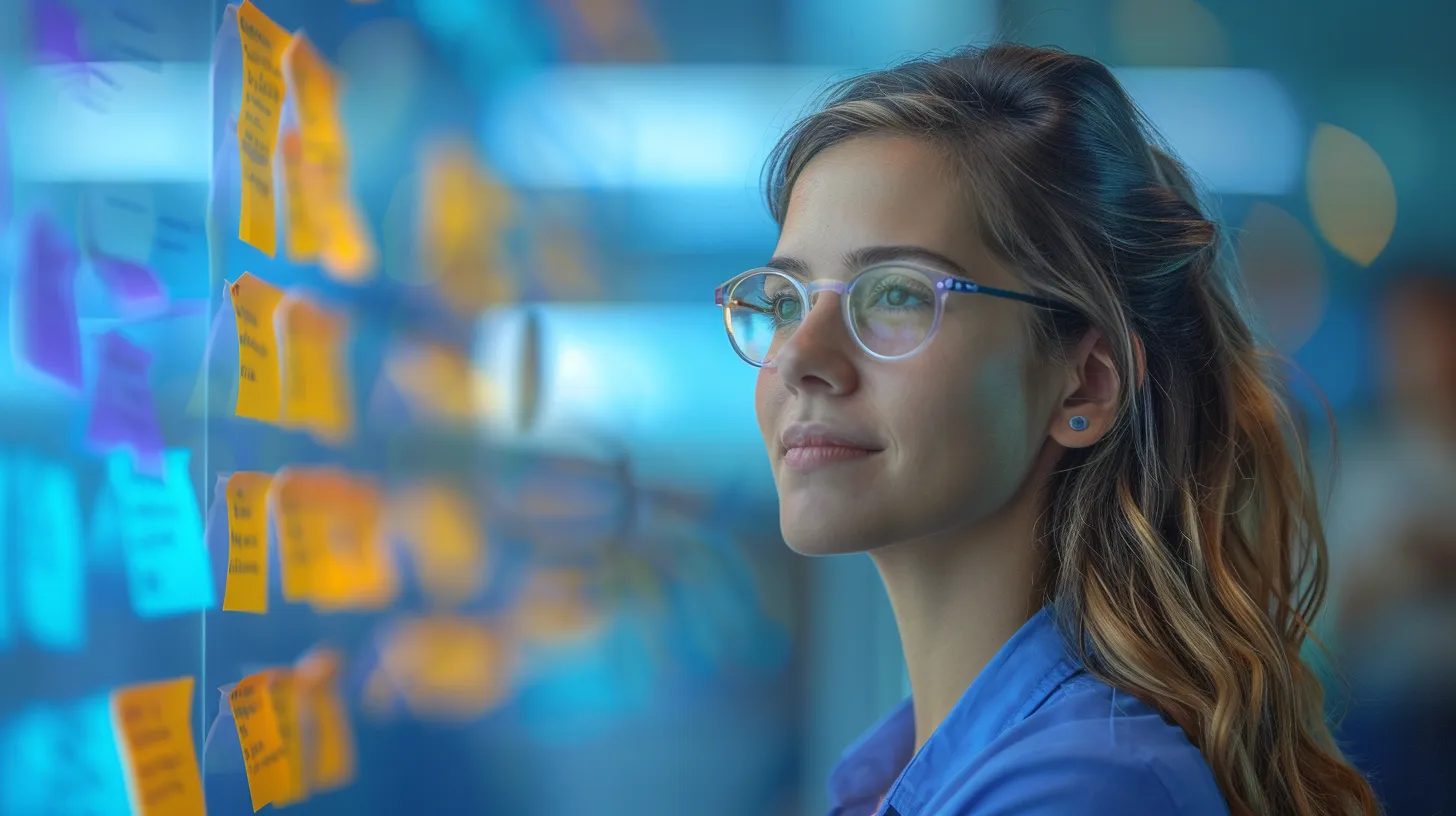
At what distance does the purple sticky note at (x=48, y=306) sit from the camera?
2.54ft

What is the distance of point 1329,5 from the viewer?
1734 mm

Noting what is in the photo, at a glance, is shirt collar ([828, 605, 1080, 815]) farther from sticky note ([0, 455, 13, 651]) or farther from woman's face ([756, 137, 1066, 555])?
sticky note ([0, 455, 13, 651])

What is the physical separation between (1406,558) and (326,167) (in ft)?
5.20

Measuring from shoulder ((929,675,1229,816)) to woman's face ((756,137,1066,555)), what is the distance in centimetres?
21

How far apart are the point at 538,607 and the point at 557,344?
1.22ft

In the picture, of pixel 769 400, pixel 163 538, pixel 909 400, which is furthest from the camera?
pixel 769 400

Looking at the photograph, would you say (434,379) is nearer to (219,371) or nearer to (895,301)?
(219,371)

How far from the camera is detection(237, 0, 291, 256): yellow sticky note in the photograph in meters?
0.99

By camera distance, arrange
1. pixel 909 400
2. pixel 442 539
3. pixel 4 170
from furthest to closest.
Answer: pixel 442 539, pixel 909 400, pixel 4 170

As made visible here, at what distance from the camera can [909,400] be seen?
100 centimetres

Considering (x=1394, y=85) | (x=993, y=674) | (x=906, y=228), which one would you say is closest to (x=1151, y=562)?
(x=993, y=674)

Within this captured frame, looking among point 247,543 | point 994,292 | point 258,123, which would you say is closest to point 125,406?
point 247,543

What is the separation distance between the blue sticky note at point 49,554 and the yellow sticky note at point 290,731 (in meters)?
0.32

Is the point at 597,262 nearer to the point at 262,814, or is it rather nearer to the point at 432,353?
the point at 432,353
